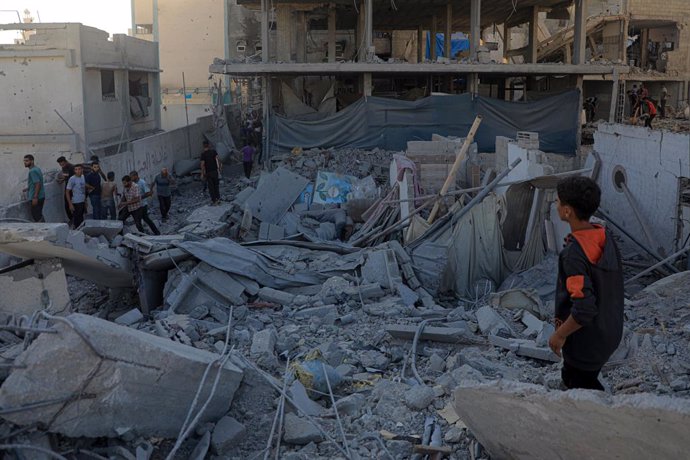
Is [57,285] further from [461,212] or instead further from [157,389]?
[461,212]

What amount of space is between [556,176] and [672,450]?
7.52 m

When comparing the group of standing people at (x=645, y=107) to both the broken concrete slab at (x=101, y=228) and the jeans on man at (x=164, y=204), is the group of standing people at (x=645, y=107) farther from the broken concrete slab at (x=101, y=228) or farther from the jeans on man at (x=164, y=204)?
the broken concrete slab at (x=101, y=228)

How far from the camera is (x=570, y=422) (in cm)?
383

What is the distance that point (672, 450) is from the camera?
138 inches

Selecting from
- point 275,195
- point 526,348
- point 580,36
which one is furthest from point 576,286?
point 580,36

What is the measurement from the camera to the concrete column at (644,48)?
35.8m

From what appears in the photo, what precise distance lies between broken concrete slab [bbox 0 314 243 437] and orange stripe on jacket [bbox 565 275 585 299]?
2380 millimetres

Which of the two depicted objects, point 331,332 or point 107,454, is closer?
point 107,454

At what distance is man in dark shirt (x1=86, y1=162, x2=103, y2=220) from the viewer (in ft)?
45.2

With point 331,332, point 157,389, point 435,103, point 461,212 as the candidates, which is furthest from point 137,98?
point 157,389

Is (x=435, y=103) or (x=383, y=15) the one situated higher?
(x=383, y=15)

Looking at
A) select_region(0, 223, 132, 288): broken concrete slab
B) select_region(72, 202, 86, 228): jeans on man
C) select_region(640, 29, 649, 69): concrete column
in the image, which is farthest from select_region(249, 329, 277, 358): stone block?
select_region(640, 29, 649, 69): concrete column

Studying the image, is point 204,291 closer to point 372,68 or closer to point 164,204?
point 164,204

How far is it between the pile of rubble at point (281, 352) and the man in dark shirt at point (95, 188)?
7.12 ft
